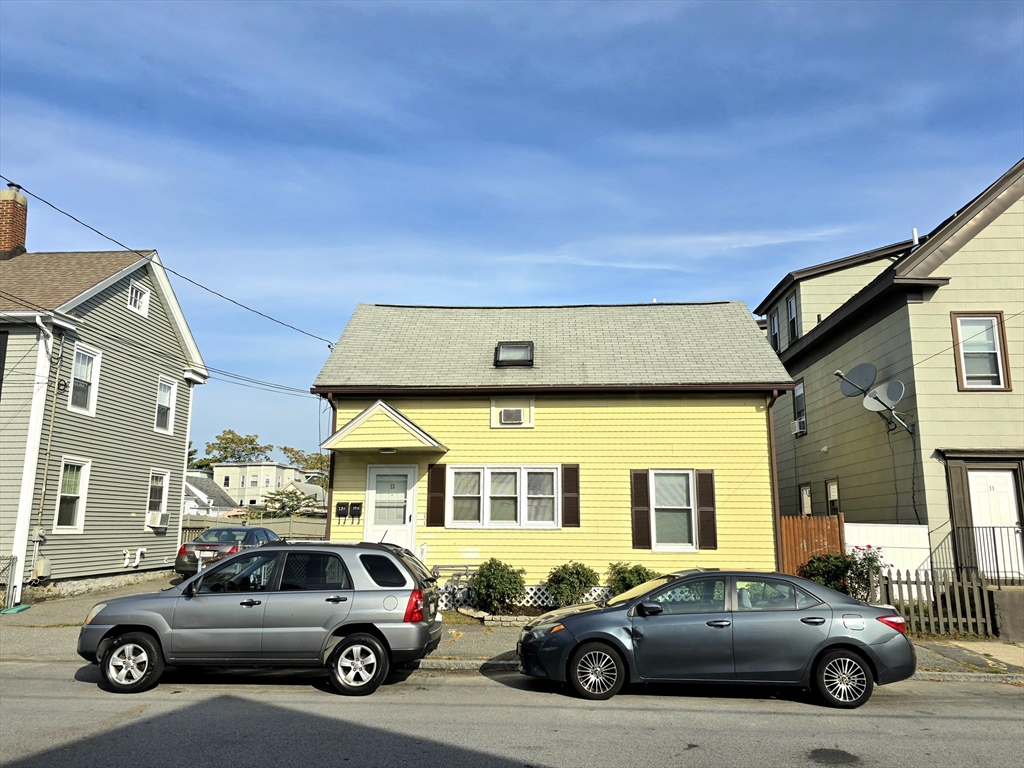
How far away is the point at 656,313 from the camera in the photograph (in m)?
18.8

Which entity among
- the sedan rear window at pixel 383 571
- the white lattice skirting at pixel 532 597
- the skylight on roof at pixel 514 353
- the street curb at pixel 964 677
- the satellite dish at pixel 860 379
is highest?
the skylight on roof at pixel 514 353

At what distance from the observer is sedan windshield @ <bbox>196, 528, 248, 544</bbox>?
750 inches

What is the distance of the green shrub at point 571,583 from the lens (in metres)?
14.2

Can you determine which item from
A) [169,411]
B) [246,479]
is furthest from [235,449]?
[169,411]

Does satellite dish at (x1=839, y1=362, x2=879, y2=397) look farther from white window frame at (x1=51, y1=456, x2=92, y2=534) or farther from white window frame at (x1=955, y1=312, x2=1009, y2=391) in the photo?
white window frame at (x1=51, y1=456, x2=92, y2=534)

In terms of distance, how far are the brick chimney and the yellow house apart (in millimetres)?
11493

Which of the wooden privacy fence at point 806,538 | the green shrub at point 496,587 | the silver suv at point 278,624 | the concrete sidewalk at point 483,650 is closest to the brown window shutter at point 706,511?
the wooden privacy fence at point 806,538

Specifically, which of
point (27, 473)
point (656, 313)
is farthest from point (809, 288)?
point (27, 473)

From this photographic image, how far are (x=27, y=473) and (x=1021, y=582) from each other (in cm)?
2074

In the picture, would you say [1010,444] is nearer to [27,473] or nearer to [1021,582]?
[1021,582]

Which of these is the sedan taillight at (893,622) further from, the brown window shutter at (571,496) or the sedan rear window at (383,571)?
the brown window shutter at (571,496)

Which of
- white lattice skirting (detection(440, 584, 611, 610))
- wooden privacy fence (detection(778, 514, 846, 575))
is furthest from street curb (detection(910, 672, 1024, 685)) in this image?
white lattice skirting (detection(440, 584, 611, 610))

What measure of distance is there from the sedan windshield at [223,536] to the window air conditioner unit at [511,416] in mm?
8161

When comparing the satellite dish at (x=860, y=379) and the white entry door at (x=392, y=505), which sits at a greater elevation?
the satellite dish at (x=860, y=379)
